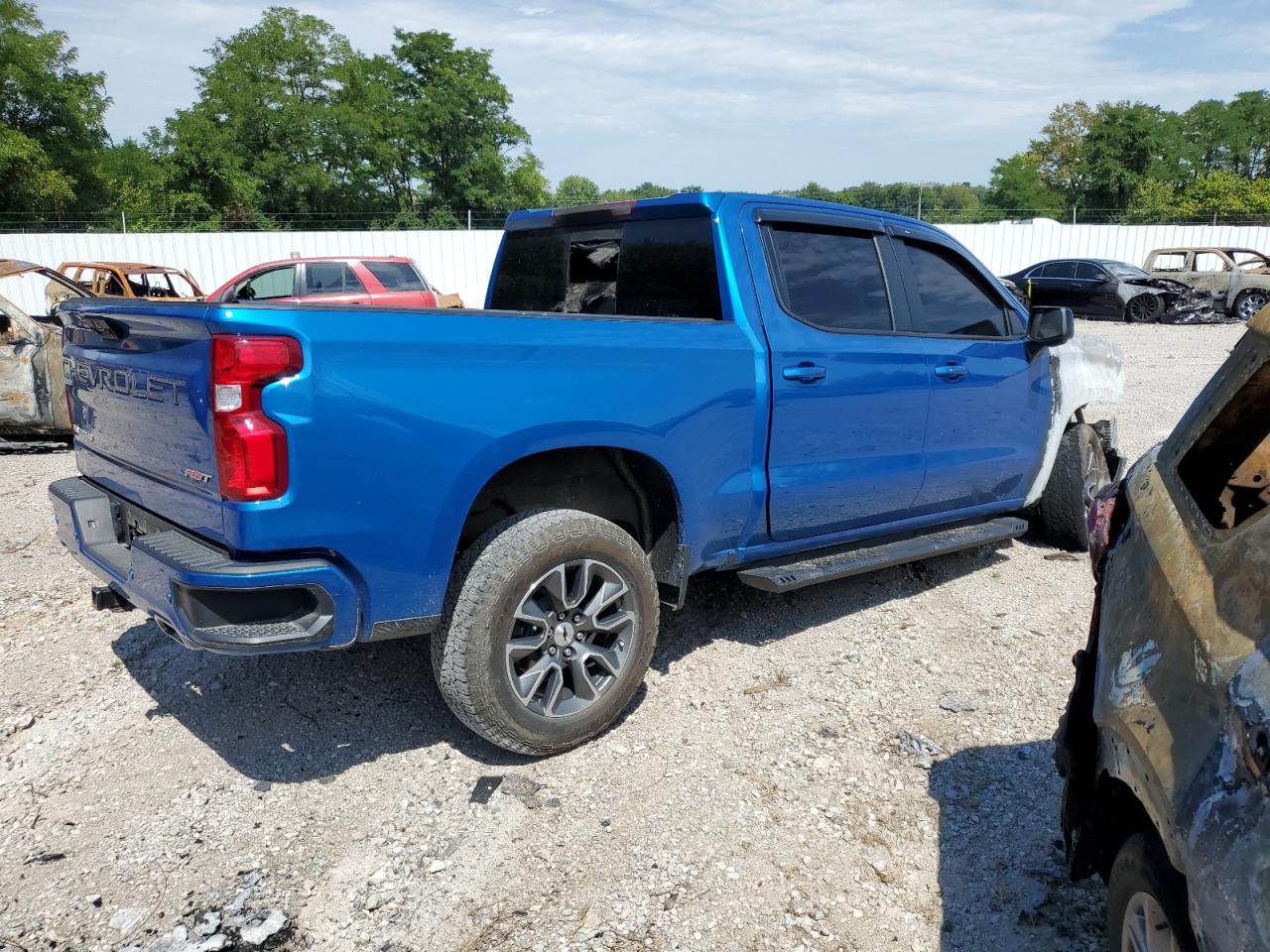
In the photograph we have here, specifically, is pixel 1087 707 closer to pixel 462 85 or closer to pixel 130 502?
pixel 130 502

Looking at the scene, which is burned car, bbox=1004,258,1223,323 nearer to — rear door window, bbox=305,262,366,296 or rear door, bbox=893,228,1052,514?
rear door window, bbox=305,262,366,296

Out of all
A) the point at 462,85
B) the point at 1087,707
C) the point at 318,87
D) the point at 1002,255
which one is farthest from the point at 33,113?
the point at 1087,707

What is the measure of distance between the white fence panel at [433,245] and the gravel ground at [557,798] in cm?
1814

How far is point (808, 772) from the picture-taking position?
10.8 ft

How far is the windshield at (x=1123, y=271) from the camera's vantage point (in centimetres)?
2064

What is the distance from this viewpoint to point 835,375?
3.97 meters

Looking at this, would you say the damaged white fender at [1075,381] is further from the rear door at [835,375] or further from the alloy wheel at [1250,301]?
the alloy wheel at [1250,301]

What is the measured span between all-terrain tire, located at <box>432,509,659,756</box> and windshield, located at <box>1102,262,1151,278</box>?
20878 mm

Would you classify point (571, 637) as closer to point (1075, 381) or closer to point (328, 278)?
point (1075, 381)

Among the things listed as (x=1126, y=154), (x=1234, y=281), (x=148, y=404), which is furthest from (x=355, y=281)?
(x=1126, y=154)

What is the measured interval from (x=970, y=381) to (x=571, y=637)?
98.7 inches

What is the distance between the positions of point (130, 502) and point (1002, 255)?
98.2ft

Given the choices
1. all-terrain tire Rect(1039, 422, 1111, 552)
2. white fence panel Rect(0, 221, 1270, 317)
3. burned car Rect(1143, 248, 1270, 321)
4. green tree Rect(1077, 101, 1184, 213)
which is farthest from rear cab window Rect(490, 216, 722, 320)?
green tree Rect(1077, 101, 1184, 213)

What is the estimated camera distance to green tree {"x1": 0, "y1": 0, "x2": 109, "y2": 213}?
3581 centimetres
